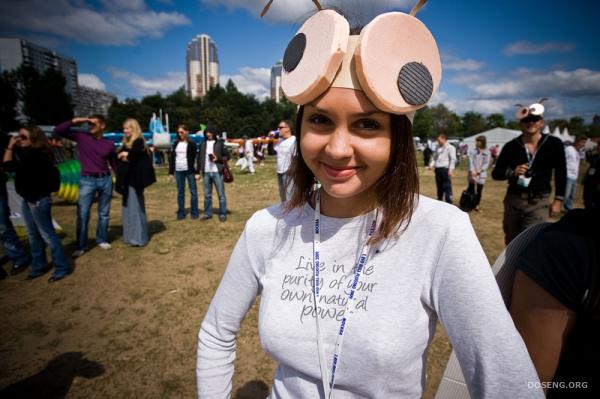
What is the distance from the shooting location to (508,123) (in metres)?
95.9

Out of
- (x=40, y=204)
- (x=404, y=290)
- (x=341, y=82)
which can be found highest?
Answer: (x=341, y=82)

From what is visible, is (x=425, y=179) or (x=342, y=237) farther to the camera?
(x=425, y=179)

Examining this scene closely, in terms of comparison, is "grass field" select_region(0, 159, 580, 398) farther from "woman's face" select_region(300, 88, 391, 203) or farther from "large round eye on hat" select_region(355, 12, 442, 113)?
"large round eye on hat" select_region(355, 12, 442, 113)

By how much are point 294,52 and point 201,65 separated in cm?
14274

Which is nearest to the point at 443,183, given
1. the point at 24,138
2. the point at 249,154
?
the point at 24,138

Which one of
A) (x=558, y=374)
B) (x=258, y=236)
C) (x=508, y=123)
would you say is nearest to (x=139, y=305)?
(x=258, y=236)

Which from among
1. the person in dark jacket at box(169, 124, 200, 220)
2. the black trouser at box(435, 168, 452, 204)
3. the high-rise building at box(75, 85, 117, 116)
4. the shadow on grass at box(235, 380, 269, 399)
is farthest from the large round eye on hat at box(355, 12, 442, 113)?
the high-rise building at box(75, 85, 117, 116)

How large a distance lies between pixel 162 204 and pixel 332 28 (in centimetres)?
1011

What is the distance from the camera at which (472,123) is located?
95188 millimetres

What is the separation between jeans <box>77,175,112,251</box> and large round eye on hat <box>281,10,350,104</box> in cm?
552

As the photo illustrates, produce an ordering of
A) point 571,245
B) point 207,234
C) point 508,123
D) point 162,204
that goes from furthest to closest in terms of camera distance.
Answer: point 508,123, point 162,204, point 207,234, point 571,245

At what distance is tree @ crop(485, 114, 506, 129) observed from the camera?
95.9m

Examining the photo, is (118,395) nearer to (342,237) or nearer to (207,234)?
(342,237)

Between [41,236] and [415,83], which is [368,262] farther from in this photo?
[41,236]
